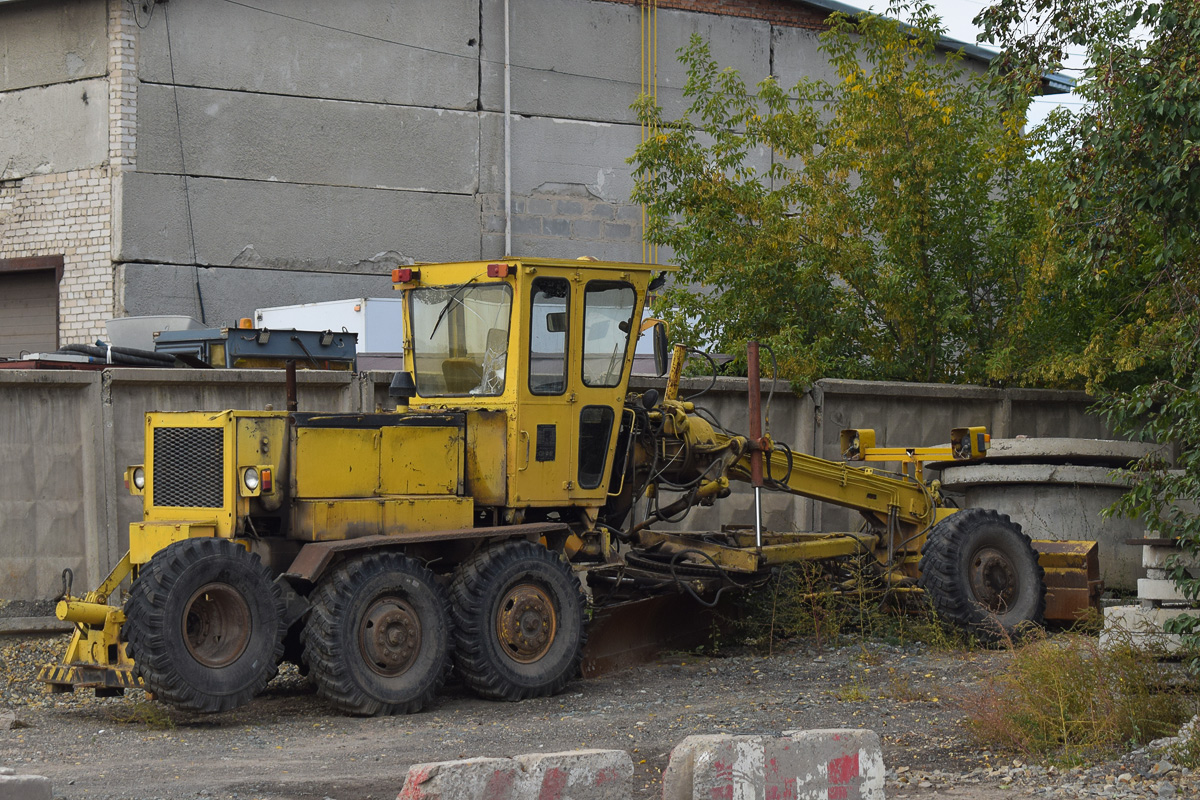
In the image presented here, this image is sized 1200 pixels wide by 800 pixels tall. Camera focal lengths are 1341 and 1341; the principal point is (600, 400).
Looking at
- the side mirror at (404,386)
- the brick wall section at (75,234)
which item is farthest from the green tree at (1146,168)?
the brick wall section at (75,234)

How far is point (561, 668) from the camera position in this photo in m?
8.55

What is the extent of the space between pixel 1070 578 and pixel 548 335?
16.1 ft

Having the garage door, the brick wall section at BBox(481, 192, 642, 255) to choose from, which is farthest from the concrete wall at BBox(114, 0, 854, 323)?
the garage door

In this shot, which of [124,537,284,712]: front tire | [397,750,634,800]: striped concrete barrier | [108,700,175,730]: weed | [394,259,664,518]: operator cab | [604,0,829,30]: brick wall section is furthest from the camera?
[604,0,829,30]: brick wall section

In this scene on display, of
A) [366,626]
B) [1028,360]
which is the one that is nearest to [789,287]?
[1028,360]

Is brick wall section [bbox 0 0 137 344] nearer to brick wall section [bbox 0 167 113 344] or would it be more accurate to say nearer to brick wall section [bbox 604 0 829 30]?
brick wall section [bbox 0 167 113 344]

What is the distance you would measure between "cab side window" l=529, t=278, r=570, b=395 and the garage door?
11.3m

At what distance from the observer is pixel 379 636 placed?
25.7 ft

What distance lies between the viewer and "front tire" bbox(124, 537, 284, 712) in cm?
713

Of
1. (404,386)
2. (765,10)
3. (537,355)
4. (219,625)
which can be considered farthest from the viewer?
(765,10)

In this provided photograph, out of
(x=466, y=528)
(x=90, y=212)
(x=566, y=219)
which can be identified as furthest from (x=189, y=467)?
(x=566, y=219)

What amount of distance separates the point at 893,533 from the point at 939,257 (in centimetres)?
438

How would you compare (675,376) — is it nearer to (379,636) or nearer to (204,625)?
(379,636)

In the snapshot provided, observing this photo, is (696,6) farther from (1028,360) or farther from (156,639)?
(156,639)
